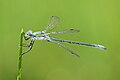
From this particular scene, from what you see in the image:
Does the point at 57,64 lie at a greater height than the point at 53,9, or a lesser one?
lesser

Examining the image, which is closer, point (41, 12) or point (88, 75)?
point (88, 75)

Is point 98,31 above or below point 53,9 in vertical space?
below
